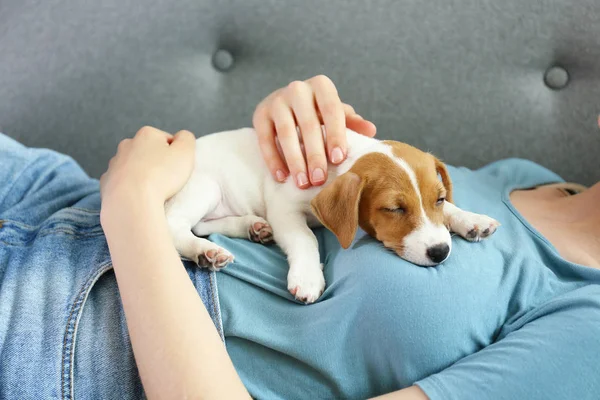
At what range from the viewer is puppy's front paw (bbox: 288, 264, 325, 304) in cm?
114

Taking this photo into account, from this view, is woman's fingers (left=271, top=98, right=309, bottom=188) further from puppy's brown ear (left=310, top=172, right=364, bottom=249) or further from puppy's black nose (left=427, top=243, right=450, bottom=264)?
puppy's black nose (left=427, top=243, right=450, bottom=264)

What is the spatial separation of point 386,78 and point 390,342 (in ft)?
3.69

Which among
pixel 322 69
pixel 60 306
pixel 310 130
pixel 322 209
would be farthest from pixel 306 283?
pixel 322 69

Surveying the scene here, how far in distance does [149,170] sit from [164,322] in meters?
0.46

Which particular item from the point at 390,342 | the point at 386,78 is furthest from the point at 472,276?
the point at 386,78

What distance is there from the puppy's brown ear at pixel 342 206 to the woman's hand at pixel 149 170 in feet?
1.23

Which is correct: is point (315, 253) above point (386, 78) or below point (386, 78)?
below

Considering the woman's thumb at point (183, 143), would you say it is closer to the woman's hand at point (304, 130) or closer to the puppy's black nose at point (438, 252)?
the woman's hand at point (304, 130)

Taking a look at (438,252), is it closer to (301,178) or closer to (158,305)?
(301,178)

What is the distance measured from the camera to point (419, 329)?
104cm

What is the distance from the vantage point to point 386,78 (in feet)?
6.22

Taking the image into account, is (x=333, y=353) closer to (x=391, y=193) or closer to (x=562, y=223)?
(x=391, y=193)

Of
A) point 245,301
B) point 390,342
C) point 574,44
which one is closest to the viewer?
point 390,342

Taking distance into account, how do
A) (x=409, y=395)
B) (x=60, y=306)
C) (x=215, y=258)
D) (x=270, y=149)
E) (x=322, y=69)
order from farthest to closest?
1. (x=322, y=69)
2. (x=270, y=149)
3. (x=215, y=258)
4. (x=60, y=306)
5. (x=409, y=395)
